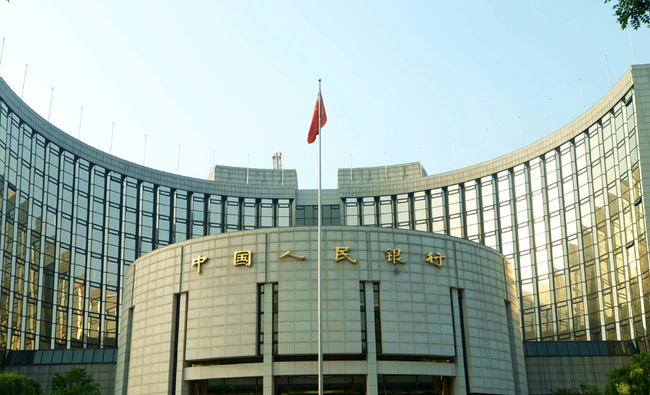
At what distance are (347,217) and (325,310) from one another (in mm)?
42952

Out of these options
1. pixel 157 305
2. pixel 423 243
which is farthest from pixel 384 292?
pixel 157 305

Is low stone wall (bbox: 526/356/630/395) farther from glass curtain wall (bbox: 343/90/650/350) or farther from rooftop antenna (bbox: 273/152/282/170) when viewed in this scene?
rooftop antenna (bbox: 273/152/282/170)

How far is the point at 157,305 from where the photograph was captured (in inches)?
1983

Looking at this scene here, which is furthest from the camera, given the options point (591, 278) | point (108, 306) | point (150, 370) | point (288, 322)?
point (108, 306)

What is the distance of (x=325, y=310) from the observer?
150 ft

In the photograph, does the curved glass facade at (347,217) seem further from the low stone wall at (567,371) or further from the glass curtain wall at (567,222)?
the low stone wall at (567,371)

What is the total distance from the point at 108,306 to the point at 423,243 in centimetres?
4532

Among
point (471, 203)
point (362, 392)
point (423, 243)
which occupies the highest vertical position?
point (471, 203)

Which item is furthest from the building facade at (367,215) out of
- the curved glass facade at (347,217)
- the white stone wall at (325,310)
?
the white stone wall at (325,310)

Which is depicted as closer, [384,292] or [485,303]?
[384,292]

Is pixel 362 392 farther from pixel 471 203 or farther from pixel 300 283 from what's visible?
pixel 471 203

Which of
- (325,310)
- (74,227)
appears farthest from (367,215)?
(325,310)

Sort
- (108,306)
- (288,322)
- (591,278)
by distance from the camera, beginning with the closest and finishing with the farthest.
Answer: (288,322), (591,278), (108,306)

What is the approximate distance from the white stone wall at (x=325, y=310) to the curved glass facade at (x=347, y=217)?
21.3 meters
